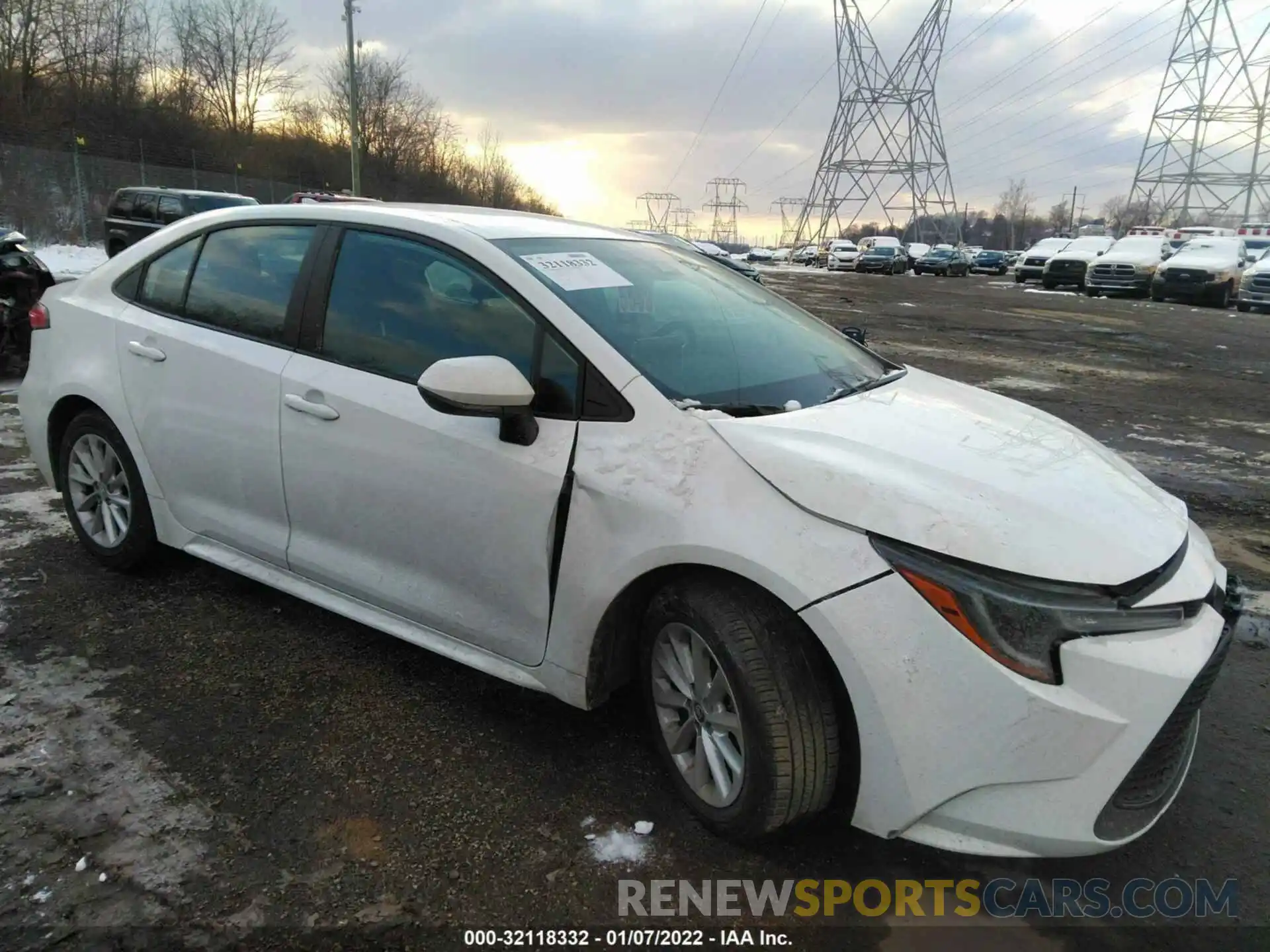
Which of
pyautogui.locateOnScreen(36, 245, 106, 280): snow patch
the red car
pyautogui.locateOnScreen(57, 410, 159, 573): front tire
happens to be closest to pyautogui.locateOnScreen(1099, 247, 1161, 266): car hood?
the red car

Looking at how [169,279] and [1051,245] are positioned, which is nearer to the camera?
[169,279]

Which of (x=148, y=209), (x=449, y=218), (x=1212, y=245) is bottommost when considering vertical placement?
(x=449, y=218)

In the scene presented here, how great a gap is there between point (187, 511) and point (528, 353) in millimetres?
1736

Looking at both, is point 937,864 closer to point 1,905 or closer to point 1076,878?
point 1076,878

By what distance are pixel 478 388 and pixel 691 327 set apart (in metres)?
0.85

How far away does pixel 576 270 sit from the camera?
9.18ft

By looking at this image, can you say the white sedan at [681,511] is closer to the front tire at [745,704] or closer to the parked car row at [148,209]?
the front tire at [745,704]

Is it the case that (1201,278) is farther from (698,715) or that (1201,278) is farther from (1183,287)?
(698,715)

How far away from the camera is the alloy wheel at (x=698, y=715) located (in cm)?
223

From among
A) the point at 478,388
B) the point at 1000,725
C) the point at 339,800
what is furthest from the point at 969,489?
the point at 339,800

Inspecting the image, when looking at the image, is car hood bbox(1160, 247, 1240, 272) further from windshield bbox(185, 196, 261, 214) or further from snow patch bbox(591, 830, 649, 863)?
snow patch bbox(591, 830, 649, 863)

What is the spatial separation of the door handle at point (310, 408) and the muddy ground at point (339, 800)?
0.94 metres

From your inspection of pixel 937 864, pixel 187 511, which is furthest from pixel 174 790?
pixel 937 864

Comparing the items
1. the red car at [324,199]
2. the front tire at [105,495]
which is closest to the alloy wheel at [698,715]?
the red car at [324,199]
